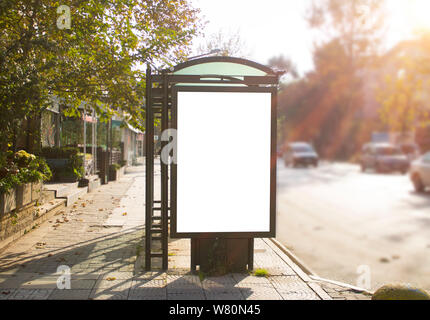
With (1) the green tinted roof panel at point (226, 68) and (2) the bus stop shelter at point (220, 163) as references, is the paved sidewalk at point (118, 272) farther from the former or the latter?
(1) the green tinted roof panel at point (226, 68)

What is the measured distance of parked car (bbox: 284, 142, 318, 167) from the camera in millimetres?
37844

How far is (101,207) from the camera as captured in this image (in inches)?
439

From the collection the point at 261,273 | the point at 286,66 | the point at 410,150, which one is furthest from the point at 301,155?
the point at 261,273

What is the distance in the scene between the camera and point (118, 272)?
5684 mm

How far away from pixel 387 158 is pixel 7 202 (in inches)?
1066

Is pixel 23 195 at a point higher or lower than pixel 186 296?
higher

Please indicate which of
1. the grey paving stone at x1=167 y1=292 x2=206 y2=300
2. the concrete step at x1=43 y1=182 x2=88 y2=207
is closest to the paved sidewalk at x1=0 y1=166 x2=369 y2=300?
the grey paving stone at x1=167 y1=292 x2=206 y2=300

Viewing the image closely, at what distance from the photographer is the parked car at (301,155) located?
124 ft

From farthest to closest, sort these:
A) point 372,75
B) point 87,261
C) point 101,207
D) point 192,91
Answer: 1. point 372,75
2. point 101,207
3. point 87,261
4. point 192,91

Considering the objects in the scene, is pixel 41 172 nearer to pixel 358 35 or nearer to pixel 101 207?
pixel 101 207

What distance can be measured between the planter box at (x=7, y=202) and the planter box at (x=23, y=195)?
0.16 m

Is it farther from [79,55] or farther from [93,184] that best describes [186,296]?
[93,184]
